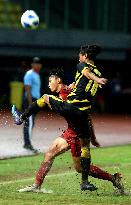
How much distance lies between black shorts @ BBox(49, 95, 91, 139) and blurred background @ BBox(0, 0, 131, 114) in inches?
925

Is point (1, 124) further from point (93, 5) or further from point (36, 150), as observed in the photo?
point (93, 5)

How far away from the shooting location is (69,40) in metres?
36.2

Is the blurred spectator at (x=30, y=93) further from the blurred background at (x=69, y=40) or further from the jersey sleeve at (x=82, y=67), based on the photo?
the blurred background at (x=69, y=40)

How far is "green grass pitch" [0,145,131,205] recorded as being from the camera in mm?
10250

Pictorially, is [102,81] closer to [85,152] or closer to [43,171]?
[85,152]

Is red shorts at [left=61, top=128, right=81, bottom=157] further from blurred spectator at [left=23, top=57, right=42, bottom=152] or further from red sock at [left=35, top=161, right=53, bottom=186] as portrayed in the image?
blurred spectator at [left=23, top=57, right=42, bottom=152]

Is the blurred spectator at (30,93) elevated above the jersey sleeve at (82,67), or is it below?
below

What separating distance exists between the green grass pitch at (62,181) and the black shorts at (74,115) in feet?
2.81

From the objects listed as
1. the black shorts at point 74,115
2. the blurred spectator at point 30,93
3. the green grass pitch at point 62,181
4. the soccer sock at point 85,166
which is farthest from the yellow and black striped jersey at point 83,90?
the blurred spectator at point 30,93

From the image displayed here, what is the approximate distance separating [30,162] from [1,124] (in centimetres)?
1076

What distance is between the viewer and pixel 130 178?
12.9 meters

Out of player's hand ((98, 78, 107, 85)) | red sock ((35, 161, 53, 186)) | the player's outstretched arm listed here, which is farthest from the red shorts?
player's hand ((98, 78, 107, 85))

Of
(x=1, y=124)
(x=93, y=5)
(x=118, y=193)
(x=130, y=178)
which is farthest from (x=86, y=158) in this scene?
(x=93, y=5)

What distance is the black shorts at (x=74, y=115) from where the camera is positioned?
10.7 m
